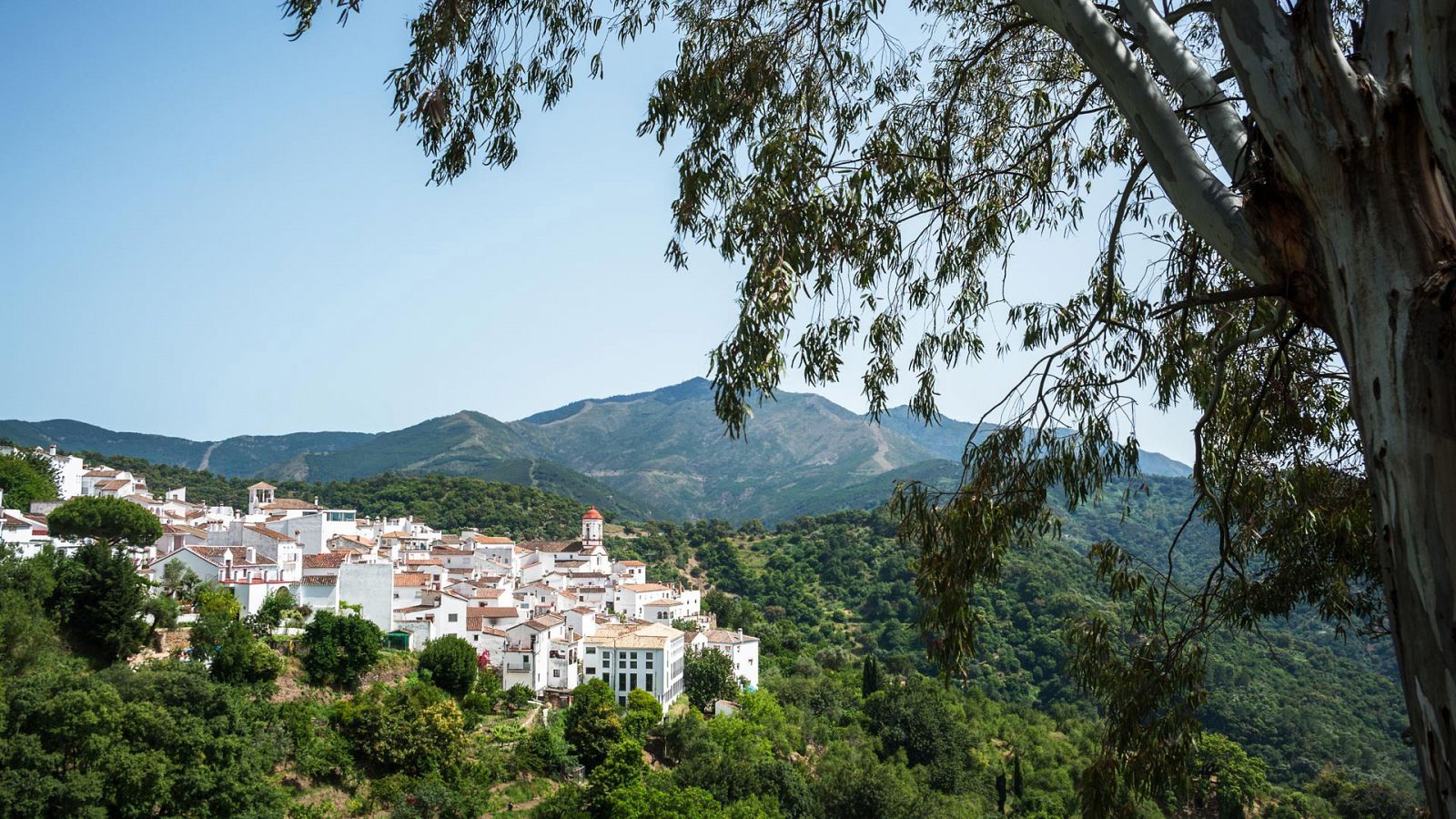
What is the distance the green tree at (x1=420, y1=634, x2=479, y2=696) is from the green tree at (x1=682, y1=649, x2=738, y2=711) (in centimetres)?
798

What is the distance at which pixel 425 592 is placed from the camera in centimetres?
2833

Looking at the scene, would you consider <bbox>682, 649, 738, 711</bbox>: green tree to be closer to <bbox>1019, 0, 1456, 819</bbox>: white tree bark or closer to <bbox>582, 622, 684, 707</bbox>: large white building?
<bbox>582, 622, 684, 707</bbox>: large white building

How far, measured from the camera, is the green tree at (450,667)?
2397 centimetres

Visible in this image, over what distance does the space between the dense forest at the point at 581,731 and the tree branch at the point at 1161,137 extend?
2876 mm

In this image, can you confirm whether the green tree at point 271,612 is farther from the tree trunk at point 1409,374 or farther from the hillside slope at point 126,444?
the hillside slope at point 126,444

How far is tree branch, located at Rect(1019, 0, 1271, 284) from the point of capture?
8.77ft

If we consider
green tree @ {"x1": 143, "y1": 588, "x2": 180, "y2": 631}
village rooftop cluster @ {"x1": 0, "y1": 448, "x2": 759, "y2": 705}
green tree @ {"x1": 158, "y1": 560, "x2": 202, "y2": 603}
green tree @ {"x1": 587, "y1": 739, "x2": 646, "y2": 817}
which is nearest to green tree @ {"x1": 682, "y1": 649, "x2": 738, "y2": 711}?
village rooftop cluster @ {"x1": 0, "y1": 448, "x2": 759, "y2": 705}

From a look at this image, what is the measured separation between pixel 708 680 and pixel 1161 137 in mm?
28627

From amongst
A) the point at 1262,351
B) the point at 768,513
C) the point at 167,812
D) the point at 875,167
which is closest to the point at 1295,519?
the point at 1262,351

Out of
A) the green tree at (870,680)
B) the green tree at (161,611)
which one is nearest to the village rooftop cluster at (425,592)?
the green tree at (161,611)

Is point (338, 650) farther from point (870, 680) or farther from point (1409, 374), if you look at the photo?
point (1409, 374)

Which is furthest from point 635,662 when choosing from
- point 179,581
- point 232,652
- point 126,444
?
point 126,444

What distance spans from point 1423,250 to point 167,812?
18.2 meters

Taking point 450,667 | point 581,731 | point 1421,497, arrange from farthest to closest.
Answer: point 450,667, point 581,731, point 1421,497
